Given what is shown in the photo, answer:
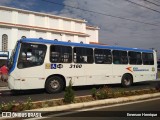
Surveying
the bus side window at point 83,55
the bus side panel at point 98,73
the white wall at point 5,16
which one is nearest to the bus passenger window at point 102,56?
the bus side panel at point 98,73

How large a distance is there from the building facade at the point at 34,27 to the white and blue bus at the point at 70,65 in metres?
32.3

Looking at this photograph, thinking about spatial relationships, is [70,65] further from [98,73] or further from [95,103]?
[95,103]

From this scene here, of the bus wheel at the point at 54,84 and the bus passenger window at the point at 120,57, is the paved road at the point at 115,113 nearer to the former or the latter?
the bus wheel at the point at 54,84

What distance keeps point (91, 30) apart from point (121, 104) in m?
54.6

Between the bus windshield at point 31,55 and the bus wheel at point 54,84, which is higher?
the bus windshield at point 31,55

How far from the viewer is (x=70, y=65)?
15336 mm

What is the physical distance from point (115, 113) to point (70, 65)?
6731 millimetres

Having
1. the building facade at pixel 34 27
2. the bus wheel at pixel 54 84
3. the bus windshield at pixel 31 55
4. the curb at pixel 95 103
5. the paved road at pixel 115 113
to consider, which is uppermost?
the building facade at pixel 34 27

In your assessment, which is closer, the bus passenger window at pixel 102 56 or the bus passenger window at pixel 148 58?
the bus passenger window at pixel 102 56

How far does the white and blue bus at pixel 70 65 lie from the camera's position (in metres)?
13.7

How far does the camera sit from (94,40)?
65625 mm

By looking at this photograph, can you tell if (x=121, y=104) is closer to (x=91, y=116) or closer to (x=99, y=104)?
(x=99, y=104)

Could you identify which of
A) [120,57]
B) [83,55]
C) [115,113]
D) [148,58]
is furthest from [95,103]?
[148,58]

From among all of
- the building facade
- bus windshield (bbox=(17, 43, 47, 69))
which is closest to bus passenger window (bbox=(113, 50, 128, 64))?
bus windshield (bbox=(17, 43, 47, 69))
